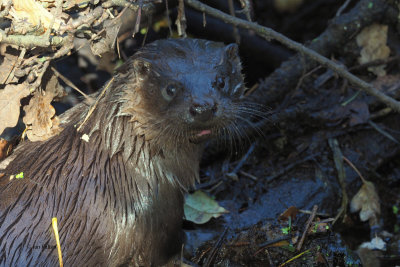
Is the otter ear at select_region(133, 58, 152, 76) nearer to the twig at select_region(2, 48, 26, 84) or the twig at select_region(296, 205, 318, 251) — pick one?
the twig at select_region(2, 48, 26, 84)

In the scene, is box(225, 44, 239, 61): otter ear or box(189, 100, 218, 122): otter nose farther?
box(225, 44, 239, 61): otter ear

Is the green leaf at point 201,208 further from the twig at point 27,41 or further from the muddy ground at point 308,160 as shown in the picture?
the twig at point 27,41

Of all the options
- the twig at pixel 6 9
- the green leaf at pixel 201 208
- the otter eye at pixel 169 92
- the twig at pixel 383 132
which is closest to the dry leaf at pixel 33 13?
the twig at pixel 6 9

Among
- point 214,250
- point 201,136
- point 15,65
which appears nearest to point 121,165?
point 201,136

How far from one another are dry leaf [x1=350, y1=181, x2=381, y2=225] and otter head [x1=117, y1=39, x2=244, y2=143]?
128 centimetres

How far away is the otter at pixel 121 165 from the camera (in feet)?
9.39

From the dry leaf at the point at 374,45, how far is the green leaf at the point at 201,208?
170cm

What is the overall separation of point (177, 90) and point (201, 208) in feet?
3.71

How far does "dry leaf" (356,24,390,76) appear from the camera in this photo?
455 centimetres

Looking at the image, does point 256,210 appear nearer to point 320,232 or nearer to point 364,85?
point 320,232

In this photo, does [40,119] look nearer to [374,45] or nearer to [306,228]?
[306,228]

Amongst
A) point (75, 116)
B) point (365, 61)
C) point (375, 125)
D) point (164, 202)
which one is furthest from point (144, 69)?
point (365, 61)

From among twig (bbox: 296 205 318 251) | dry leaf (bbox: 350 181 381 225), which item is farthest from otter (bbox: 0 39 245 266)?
dry leaf (bbox: 350 181 381 225)

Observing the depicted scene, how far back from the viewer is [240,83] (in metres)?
3.32
